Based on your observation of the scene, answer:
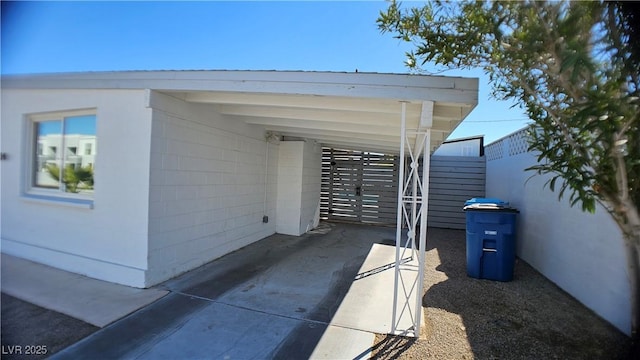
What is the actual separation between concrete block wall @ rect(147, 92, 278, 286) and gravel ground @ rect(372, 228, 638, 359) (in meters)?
3.09

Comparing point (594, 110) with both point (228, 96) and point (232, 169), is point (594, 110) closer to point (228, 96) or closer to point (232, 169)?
point (228, 96)

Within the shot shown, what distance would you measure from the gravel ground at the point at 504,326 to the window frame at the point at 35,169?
489 centimetres

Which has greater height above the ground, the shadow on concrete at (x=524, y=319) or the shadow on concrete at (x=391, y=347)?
the shadow on concrete at (x=524, y=319)

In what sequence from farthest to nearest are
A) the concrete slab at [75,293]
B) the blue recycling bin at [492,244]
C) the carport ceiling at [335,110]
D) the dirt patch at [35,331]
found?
1. the blue recycling bin at [492,244]
2. the carport ceiling at [335,110]
3. the concrete slab at [75,293]
4. the dirt patch at [35,331]

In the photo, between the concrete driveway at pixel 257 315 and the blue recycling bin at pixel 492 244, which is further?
the blue recycling bin at pixel 492 244

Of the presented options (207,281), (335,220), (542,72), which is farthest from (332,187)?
(542,72)

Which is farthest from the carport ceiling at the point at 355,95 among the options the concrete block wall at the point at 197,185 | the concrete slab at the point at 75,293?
the concrete slab at the point at 75,293

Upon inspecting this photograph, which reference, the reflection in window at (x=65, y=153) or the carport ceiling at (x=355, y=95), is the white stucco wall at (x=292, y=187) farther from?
the reflection in window at (x=65, y=153)

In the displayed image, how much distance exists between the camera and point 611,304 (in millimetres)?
3527

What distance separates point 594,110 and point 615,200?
31.5 inches

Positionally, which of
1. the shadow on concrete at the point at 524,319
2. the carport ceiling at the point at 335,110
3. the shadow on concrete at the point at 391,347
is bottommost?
the shadow on concrete at the point at 391,347

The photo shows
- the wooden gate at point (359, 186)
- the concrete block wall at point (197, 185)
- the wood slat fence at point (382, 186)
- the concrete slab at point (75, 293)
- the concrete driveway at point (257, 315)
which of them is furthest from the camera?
the wooden gate at point (359, 186)

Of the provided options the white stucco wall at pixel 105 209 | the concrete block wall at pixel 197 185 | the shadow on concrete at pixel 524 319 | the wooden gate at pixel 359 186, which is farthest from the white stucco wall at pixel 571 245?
the white stucco wall at pixel 105 209

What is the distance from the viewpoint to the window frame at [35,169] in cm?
485
